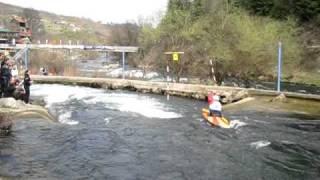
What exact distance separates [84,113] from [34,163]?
11.0 metres

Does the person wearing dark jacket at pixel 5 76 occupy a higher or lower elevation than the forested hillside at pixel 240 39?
lower

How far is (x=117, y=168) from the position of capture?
42.4 ft

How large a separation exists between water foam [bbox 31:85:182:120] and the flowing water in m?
0.40

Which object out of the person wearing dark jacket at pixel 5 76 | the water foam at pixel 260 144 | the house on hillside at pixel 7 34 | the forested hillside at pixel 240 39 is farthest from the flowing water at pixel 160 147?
the house on hillside at pixel 7 34

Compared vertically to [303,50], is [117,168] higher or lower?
lower

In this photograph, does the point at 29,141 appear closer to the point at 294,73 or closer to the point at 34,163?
the point at 34,163

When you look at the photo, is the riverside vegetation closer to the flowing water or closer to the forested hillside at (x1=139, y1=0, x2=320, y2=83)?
the forested hillside at (x1=139, y1=0, x2=320, y2=83)

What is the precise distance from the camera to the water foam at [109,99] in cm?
2431

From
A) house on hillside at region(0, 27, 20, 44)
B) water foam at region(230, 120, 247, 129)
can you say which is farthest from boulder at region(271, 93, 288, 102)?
house on hillside at region(0, 27, 20, 44)

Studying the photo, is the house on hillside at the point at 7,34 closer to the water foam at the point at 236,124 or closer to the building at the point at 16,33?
the building at the point at 16,33

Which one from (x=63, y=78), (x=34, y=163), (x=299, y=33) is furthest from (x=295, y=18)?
(x=34, y=163)

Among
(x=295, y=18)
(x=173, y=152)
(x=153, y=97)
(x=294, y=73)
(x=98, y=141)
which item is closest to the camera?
(x=173, y=152)

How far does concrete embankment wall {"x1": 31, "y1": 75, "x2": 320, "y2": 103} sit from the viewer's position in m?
27.3

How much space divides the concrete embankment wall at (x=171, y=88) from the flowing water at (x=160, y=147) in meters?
4.56
